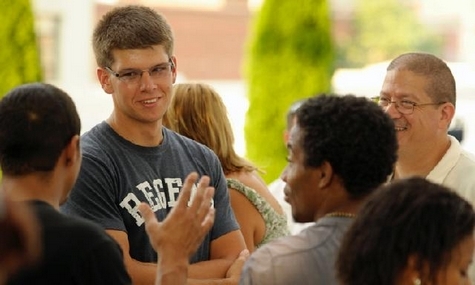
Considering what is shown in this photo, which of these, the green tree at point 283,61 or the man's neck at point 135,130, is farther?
the green tree at point 283,61

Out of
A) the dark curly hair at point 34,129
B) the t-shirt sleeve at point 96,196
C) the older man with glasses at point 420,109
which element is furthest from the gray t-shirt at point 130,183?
the older man with glasses at point 420,109

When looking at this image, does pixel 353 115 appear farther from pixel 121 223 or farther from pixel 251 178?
pixel 251 178

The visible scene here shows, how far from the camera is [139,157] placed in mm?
3254

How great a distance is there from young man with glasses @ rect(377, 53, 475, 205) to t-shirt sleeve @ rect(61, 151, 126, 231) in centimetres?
111

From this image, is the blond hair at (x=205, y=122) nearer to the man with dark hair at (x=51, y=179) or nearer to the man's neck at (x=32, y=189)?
the man with dark hair at (x=51, y=179)

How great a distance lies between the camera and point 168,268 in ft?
8.30

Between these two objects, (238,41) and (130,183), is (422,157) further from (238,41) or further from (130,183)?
(238,41)

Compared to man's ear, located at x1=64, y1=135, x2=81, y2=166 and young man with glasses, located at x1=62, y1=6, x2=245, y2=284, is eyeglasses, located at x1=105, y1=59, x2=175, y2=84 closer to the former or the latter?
young man with glasses, located at x1=62, y1=6, x2=245, y2=284

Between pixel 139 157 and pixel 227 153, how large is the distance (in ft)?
2.82

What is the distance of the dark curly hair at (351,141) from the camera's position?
2.42 metres

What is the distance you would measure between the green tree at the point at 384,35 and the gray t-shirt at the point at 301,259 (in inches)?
486

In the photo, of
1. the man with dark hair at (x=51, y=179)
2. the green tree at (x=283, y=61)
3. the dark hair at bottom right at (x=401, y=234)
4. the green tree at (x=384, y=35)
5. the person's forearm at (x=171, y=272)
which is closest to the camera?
the dark hair at bottom right at (x=401, y=234)

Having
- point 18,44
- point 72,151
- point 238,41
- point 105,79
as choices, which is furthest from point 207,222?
point 238,41

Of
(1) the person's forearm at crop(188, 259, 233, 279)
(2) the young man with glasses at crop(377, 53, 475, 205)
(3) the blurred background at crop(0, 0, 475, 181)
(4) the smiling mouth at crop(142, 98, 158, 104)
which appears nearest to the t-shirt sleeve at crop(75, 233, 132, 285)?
(1) the person's forearm at crop(188, 259, 233, 279)
